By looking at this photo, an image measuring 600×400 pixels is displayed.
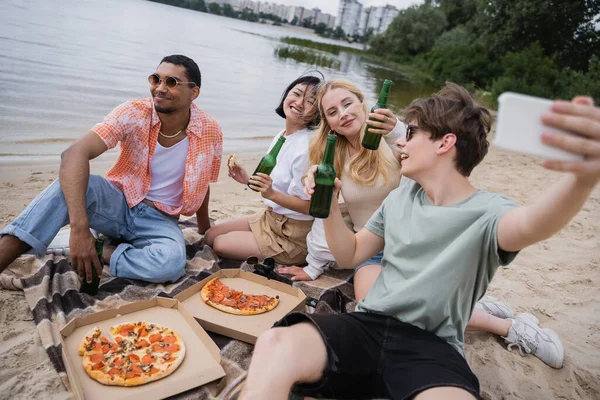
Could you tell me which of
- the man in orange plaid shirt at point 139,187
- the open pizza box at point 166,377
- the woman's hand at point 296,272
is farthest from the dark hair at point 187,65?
the open pizza box at point 166,377

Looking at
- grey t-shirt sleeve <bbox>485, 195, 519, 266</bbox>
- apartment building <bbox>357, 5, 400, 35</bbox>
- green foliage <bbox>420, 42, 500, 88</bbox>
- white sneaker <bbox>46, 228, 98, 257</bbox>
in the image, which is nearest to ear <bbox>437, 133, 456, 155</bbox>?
grey t-shirt sleeve <bbox>485, 195, 519, 266</bbox>

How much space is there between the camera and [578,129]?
1.13 meters

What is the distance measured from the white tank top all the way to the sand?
1.31m

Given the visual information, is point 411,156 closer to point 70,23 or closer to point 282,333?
point 282,333

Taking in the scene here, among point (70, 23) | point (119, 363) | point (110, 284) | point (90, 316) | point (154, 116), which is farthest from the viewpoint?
point (70, 23)

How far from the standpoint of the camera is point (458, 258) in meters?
1.88

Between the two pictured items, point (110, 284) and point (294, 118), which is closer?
point (110, 284)

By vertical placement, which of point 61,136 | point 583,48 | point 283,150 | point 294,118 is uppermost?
point 583,48

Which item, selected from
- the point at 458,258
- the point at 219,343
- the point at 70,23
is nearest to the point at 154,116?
the point at 219,343

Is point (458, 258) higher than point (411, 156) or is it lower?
lower

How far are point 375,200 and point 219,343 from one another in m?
1.62

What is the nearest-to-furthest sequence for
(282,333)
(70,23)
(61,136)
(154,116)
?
(282,333), (154,116), (61,136), (70,23)

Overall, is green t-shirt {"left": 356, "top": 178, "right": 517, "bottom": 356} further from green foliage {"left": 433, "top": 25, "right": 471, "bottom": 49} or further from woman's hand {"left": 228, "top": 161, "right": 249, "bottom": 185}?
green foliage {"left": 433, "top": 25, "right": 471, "bottom": 49}

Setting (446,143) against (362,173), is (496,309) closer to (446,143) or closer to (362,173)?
(362,173)
